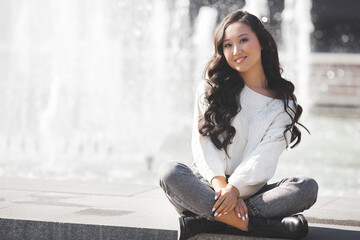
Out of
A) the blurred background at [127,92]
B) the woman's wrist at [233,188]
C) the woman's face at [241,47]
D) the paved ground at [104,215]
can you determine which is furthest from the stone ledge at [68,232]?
the blurred background at [127,92]

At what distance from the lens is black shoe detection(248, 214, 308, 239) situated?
11.7ft

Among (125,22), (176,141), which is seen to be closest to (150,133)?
(176,141)

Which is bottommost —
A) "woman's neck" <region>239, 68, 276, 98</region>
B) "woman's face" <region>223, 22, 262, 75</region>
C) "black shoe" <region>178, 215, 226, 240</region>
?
"black shoe" <region>178, 215, 226, 240</region>

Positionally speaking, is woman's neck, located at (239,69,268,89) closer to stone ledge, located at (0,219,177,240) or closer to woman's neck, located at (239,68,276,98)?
woman's neck, located at (239,68,276,98)

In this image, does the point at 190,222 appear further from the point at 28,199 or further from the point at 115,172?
the point at 115,172

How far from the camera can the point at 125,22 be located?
17.2 meters

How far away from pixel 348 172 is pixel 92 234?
211 inches

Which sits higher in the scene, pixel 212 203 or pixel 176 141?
pixel 212 203

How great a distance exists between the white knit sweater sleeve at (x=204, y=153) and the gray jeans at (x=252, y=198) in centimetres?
9

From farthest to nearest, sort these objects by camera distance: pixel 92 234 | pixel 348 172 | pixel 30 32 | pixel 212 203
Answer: pixel 30 32 < pixel 348 172 < pixel 92 234 < pixel 212 203

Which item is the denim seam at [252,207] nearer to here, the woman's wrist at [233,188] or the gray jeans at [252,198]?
the gray jeans at [252,198]

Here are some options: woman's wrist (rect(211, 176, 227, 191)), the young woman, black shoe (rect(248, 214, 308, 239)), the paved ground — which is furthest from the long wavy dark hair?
the paved ground

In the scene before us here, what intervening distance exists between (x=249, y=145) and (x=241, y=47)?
1.70 feet

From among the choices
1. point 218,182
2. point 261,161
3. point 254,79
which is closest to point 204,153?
point 218,182
